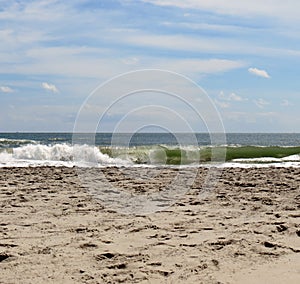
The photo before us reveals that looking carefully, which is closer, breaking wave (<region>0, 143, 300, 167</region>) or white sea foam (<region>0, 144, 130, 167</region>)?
breaking wave (<region>0, 143, 300, 167</region>)

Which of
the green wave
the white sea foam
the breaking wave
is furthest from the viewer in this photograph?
the green wave

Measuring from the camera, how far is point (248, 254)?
4898 mm

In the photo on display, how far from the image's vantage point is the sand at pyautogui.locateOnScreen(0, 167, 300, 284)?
172 inches

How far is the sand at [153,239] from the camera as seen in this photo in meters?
4.38

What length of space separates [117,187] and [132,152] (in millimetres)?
13649

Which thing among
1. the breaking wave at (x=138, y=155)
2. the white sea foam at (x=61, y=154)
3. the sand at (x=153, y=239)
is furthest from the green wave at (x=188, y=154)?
the sand at (x=153, y=239)

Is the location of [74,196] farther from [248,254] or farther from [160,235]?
[248,254]

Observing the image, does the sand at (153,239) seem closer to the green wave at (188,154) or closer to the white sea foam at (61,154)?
the white sea foam at (61,154)

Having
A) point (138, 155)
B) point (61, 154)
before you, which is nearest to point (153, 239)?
point (61, 154)

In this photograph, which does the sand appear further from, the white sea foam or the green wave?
the green wave

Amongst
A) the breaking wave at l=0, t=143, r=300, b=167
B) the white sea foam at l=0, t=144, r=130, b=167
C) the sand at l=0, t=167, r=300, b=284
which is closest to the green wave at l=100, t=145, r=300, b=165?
the breaking wave at l=0, t=143, r=300, b=167

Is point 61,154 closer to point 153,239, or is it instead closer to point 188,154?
point 188,154

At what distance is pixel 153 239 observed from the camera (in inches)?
220

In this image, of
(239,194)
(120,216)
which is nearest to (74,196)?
(120,216)
